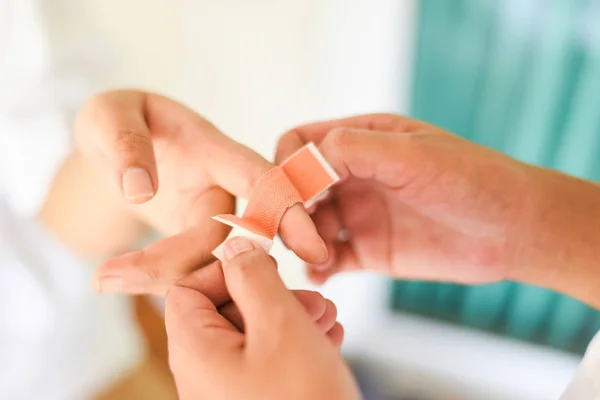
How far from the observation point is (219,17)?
1.29m

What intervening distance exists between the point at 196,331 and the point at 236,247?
3.9 inches

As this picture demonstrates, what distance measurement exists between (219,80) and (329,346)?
107 cm

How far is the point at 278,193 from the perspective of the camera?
0.60 meters

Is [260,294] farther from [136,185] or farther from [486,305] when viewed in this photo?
[486,305]

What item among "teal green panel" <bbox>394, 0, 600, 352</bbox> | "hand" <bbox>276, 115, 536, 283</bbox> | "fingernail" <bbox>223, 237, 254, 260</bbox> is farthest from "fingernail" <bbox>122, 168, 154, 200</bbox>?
"teal green panel" <bbox>394, 0, 600, 352</bbox>

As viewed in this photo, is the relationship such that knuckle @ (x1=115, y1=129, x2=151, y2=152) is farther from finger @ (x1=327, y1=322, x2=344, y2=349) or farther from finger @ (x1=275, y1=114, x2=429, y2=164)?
finger @ (x1=327, y1=322, x2=344, y2=349)

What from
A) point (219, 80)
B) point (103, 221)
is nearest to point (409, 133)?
point (103, 221)

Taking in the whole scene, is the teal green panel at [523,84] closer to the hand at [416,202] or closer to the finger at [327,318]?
the hand at [416,202]

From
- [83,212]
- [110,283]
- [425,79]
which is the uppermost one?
[425,79]

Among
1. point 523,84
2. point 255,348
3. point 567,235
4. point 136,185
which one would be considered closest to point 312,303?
point 255,348

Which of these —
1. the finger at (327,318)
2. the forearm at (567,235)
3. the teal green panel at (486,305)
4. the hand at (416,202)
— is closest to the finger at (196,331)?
the finger at (327,318)

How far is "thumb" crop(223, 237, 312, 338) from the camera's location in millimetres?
421

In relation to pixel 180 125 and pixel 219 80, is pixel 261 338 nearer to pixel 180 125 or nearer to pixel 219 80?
pixel 180 125

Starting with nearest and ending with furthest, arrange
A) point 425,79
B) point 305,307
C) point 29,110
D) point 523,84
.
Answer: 1. point 305,307
2. point 29,110
3. point 523,84
4. point 425,79
